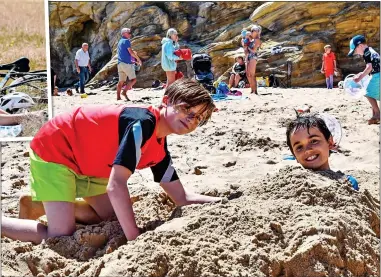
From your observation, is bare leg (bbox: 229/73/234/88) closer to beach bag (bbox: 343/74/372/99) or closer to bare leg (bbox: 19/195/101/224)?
beach bag (bbox: 343/74/372/99)

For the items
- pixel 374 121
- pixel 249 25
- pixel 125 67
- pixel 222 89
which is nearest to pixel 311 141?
pixel 374 121

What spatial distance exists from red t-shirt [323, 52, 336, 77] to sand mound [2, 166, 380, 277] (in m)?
8.20

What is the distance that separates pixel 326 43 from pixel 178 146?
7845 millimetres

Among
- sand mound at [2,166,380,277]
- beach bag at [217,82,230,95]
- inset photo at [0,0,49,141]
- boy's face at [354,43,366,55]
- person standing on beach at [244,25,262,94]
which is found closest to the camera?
sand mound at [2,166,380,277]

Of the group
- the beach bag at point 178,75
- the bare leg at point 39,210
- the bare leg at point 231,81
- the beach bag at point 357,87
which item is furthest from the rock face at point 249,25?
the bare leg at point 39,210

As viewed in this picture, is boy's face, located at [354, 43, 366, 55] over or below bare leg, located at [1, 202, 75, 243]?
over

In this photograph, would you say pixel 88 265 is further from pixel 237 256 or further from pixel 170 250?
pixel 237 256

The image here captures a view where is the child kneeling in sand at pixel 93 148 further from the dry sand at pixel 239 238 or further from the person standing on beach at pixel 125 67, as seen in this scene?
the person standing on beach at pixel 125 67

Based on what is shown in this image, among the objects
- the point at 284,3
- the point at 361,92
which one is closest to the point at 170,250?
the point at 361,92

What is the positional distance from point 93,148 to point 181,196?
46 cm

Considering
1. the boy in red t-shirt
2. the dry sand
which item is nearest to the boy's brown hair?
the dry sand

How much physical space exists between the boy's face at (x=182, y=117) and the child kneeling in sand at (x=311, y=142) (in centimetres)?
59

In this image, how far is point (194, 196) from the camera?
7.79ft

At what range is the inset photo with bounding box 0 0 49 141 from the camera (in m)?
4.47
